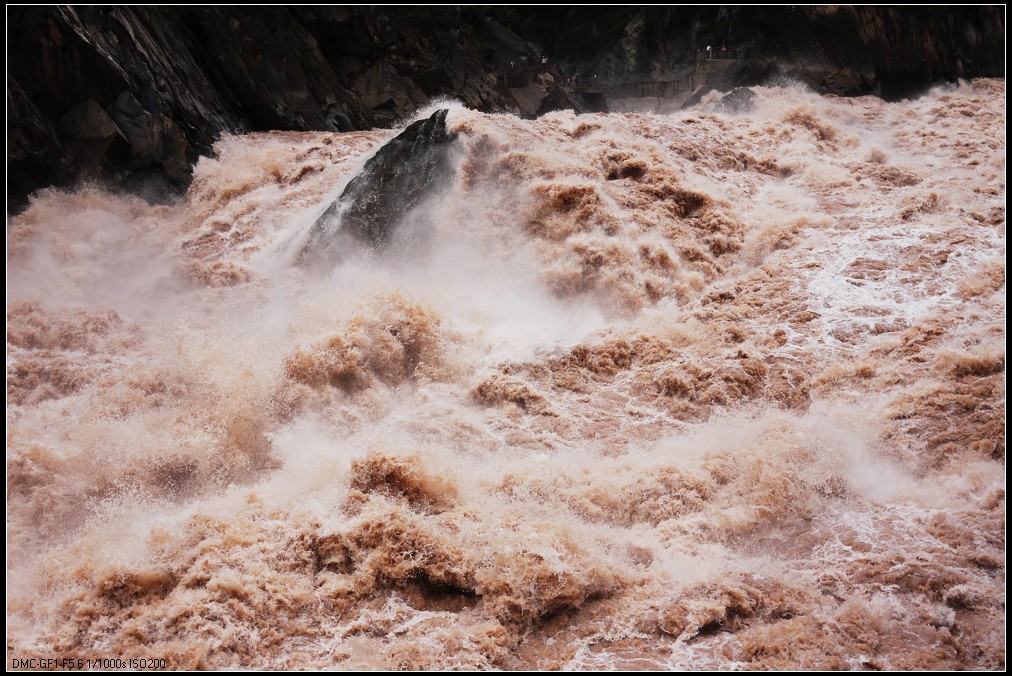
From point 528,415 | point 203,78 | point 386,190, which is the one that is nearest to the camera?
point 528,415

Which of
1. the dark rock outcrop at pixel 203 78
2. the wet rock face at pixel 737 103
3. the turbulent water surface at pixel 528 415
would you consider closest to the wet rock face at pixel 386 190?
the turbulent water surface at pixel 528 415

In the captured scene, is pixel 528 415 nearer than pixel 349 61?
Yes

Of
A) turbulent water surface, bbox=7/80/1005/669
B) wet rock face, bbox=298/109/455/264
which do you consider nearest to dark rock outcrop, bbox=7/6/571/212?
turbulent water surface, bbox=7/80/1005/669

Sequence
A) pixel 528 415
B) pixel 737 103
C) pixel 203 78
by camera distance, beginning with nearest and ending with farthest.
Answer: pixel 528 415 → pixel 203 78 → pixel 737 103

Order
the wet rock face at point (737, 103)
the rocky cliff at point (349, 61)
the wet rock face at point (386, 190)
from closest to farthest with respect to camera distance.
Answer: the wet rock face at point (386, 190)
the rocky cliff at point (349, 61)
the wet rock face at point (737, 103)

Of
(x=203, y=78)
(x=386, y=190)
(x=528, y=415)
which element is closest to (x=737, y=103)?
(x=386, y=190)

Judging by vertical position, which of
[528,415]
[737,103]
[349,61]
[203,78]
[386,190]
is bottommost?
[737,103]

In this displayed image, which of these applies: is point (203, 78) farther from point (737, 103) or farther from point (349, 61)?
point (737, 103)

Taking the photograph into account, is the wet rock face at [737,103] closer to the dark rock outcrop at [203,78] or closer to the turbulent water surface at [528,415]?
the turbulent water surface at [528,415]
